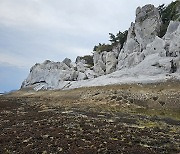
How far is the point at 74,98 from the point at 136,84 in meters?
16.6

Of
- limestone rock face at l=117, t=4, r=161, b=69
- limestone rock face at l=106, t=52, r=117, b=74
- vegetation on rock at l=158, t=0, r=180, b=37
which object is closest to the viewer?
limestone rock face at l=117, t=4, r=161, b=69

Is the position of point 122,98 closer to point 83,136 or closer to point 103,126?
point 103,126

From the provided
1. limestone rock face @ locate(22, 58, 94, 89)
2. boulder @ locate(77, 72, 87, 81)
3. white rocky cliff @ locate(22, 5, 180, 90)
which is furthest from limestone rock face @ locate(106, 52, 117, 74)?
boulder @ locate(77, 72, 87, 81)

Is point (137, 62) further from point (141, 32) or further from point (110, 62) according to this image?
point (110, 62)

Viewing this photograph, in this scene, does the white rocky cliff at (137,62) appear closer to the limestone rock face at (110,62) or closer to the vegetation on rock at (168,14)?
the limestone rock face at (110,62)

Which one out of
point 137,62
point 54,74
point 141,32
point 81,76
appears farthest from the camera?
point 54,74

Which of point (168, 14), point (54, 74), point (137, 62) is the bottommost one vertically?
point (137, 62)

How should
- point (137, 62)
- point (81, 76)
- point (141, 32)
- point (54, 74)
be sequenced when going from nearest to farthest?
point (137, 62) → point (141, 32) → point (81, 76) → point (54, 74)

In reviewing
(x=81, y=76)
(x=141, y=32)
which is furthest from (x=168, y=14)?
(x=81, y=76)

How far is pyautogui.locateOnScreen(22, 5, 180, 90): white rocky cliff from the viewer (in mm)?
76438

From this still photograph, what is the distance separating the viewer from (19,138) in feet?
88.6

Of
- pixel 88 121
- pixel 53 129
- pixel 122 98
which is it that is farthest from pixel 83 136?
pixel 122 98

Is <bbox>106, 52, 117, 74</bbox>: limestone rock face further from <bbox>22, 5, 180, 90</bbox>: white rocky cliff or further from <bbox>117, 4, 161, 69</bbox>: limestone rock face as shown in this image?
<bbox>117, 4, 161, 69</bbox>: limestone rock face

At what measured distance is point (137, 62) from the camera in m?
91.4
